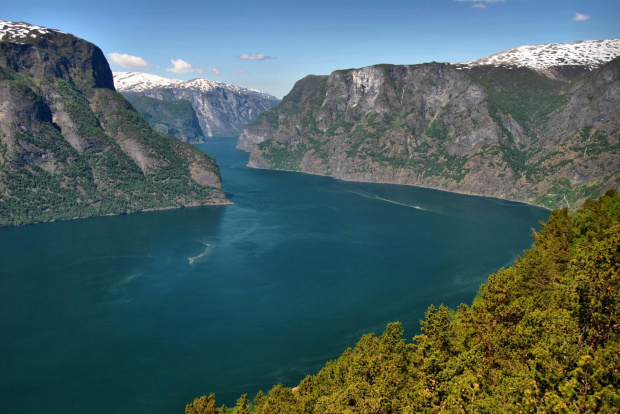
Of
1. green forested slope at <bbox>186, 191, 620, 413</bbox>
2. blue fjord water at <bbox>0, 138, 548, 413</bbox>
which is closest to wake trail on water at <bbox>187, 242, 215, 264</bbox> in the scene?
blue fjord water at <bbox>0, 138, 548, 413</bbox>

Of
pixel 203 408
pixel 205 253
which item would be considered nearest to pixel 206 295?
pixel 205 253

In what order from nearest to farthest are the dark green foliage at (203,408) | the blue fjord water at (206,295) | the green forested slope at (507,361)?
the green forested slope at (507,361), the dark green foliage at (203,408), the blue fjord water at (206,295)

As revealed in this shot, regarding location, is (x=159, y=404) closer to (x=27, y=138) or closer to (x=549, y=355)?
(x=549, y=355)

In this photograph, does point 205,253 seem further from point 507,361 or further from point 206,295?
point 507,361

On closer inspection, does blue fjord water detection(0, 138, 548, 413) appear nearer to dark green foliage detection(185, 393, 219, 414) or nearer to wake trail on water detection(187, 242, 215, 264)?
wake trail on water detection(187, 242, 215, 264)

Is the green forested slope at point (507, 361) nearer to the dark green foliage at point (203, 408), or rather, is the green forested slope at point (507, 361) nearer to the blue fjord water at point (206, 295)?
the dark green foliage at point (203, 408)

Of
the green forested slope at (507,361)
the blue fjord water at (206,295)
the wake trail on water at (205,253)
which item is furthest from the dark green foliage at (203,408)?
the wake trail on water at (205,253)
